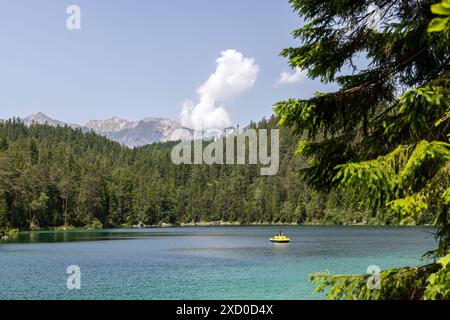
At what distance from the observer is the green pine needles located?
5.70 m

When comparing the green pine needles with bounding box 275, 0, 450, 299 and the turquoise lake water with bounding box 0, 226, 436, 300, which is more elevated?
the green pine needles with bounding box 275, 0, 450, 299

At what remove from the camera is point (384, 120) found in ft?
22.6

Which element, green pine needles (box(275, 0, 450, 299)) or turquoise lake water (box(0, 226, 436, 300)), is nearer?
green pine needles (box(275, 0, 450, 299))

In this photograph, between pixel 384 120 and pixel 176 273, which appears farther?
pixel 176 273

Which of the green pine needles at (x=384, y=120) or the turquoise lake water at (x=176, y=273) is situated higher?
the green pine needles at (x=384, y=120)

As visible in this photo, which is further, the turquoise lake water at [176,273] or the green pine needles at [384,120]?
the turquoise lake water at [176,273]

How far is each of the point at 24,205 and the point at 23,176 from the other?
6.96 metres

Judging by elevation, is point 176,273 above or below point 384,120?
below

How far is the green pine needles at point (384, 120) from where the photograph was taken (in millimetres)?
5703
